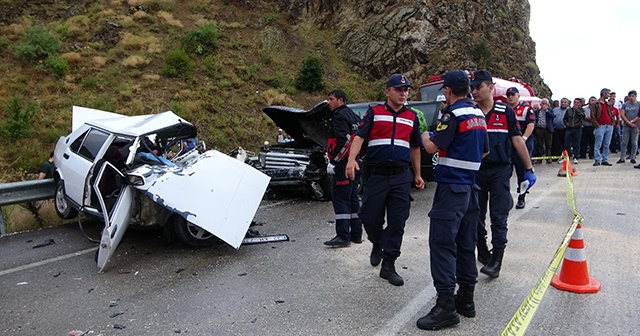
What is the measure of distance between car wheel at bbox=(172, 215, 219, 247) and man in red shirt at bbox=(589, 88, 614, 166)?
35.3ft

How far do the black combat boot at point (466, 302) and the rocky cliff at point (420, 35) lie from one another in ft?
76.4

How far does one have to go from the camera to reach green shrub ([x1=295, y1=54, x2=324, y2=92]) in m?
24.0

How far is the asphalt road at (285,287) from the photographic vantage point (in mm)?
3500

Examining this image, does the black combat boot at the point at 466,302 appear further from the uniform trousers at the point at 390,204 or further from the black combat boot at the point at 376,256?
the black combat boot at the point at 376,256

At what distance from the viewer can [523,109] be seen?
695cm

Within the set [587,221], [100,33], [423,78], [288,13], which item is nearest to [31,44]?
[100,33]

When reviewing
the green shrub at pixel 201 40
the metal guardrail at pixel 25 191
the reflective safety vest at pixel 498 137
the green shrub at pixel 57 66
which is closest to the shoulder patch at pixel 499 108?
the reflective safety vest at pixel 498 137

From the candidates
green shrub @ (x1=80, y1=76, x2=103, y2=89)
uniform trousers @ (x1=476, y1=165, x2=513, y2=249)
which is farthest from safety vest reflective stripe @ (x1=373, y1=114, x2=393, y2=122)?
green shrub @ (x1=80, y1=76, x2=103, y2=89)

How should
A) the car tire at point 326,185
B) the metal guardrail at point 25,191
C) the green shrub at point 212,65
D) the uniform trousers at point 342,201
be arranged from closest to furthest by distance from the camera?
the uniform trousers at point 342,201, the metal guardrail at point 25,191, the car tire at point 326,185, the green shrub at point 212,65

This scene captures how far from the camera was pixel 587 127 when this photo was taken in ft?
44.0

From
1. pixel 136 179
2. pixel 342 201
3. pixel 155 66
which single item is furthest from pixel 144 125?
pixel 155 66

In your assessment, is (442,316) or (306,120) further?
(306,120)

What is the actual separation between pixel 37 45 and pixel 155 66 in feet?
17.3

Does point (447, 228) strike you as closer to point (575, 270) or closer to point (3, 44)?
point (575, 270)
